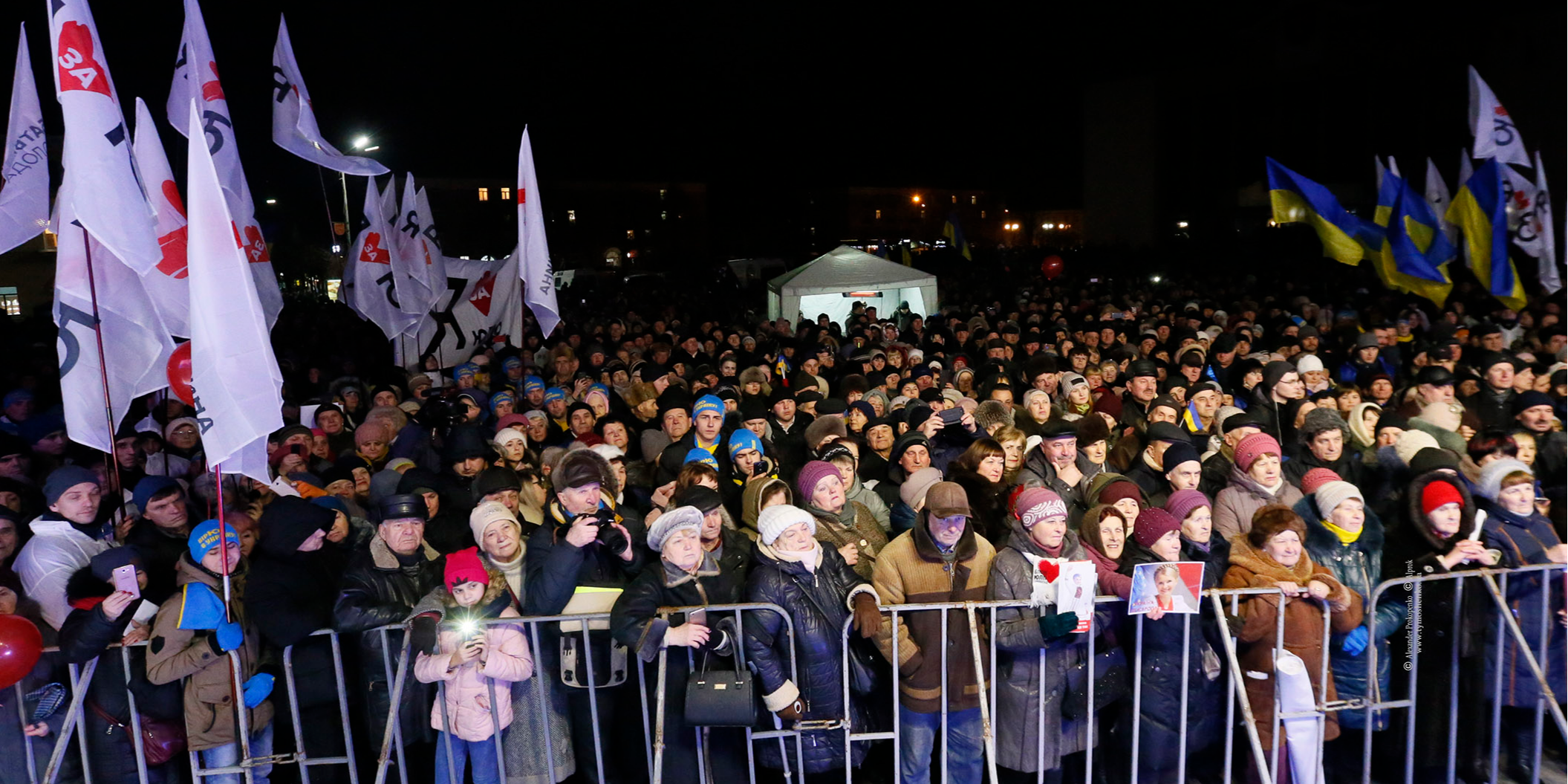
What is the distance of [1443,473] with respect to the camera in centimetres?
443

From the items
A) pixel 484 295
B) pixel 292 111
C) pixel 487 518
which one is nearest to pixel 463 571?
pixel 487 518

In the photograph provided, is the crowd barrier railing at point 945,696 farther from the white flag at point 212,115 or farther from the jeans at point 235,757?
the white flag at point 212,115

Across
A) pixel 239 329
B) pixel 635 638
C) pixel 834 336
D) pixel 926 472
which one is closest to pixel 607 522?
pixel 635 638

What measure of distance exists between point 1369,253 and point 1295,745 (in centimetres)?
1051

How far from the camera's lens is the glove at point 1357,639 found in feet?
13.7

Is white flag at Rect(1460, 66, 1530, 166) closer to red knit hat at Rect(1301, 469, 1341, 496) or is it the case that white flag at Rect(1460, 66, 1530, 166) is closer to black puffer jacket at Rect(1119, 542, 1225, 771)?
red knit hat at Rect(1301, 469, 1341, 496)

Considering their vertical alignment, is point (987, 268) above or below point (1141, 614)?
above

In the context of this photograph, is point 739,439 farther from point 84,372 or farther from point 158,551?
point 84,372

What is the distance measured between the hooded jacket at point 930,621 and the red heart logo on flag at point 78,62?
480cm

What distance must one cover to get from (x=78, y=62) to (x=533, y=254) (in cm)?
335

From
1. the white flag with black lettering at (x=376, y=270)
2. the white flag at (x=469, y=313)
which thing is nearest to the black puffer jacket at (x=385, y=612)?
the white flag with black lettering at (x=376, y=270)

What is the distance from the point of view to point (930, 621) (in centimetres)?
414

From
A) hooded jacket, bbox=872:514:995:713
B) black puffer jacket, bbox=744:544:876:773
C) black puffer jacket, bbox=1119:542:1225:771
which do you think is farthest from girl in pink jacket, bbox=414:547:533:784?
black puffer jacket, bbox=1119:542:1225:771

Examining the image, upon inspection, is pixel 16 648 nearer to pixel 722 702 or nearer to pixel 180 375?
pixel 722 702
